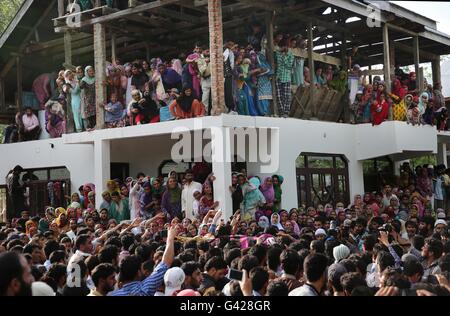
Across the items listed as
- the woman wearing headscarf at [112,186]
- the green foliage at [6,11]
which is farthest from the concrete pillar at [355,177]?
the green foliage at [6,11]

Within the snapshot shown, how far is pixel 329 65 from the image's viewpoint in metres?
16.0

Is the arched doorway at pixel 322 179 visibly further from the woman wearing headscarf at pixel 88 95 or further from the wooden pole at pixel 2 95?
the wooden pole at pixel 2 95

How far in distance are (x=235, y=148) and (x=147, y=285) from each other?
7.94 m

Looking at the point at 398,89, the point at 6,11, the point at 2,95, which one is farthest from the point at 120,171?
the point at 6,11

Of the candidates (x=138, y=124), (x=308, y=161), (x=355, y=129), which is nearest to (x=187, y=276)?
(x=138, y=124)

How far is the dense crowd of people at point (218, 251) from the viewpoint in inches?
191

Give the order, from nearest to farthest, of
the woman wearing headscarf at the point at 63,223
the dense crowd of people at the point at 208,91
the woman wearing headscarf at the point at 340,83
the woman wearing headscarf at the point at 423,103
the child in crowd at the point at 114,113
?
the woman wearing headscarf at the point at 63,223 → the dense crowd of people at the point at 208,91 → the child in crowd at the point at 114,113 → the woman wearing headscarf at the point at 340,83 → the woman wearing headscarf at the point at 423,103

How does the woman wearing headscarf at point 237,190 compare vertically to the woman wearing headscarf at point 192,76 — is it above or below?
below

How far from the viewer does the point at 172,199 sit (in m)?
12.5

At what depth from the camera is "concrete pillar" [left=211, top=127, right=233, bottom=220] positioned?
468 inches

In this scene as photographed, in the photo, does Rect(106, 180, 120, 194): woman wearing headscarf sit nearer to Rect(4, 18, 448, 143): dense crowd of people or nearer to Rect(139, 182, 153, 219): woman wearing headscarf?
Rect(139, 182, 153, 219): woman wearing headscarf

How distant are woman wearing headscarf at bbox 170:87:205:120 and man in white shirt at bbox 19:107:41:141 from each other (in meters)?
5.83

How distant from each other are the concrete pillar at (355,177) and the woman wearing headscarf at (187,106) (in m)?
4.68

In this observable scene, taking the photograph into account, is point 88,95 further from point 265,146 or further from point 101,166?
point 265,146
